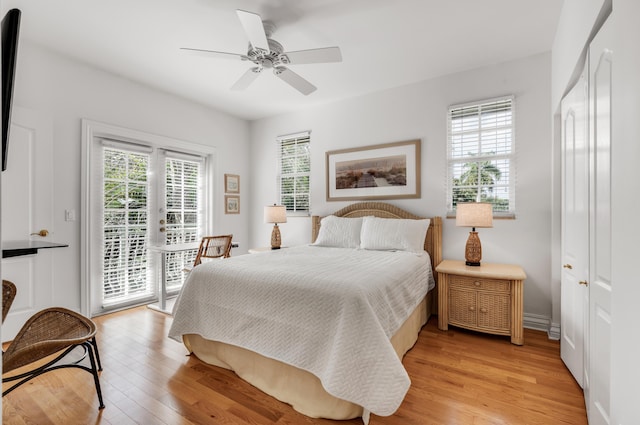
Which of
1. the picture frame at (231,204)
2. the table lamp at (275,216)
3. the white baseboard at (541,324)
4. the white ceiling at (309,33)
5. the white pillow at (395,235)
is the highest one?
the white ceiling at (309,33)

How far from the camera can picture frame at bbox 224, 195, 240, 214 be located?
4965 millimetres

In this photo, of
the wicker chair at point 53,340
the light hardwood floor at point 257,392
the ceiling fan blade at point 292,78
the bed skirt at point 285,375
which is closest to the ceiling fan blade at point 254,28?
the ceiling fan blade at point 292,78

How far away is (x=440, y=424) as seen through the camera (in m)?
1.80

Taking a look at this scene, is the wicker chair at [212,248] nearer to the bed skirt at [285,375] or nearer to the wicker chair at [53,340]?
the bed skirt at [285,375]

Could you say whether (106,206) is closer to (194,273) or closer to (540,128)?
(194,273)

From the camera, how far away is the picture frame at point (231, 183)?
16.3 feet

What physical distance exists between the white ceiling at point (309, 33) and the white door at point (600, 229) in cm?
120

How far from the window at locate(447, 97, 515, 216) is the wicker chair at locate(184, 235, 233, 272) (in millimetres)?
2608

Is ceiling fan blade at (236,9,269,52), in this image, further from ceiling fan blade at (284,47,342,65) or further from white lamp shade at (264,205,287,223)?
white lamp shade at (264,205,287,223)

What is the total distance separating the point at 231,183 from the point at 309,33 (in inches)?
110

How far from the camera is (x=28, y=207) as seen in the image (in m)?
2.91

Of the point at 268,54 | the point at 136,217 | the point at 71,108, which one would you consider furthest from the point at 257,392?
the point at 71,108

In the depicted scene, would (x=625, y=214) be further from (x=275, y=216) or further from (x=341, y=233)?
(x=275, y=216)

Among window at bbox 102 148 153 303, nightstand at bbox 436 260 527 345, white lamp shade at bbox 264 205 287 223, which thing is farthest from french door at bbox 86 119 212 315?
nightstand at bbox 436 260 527 345
